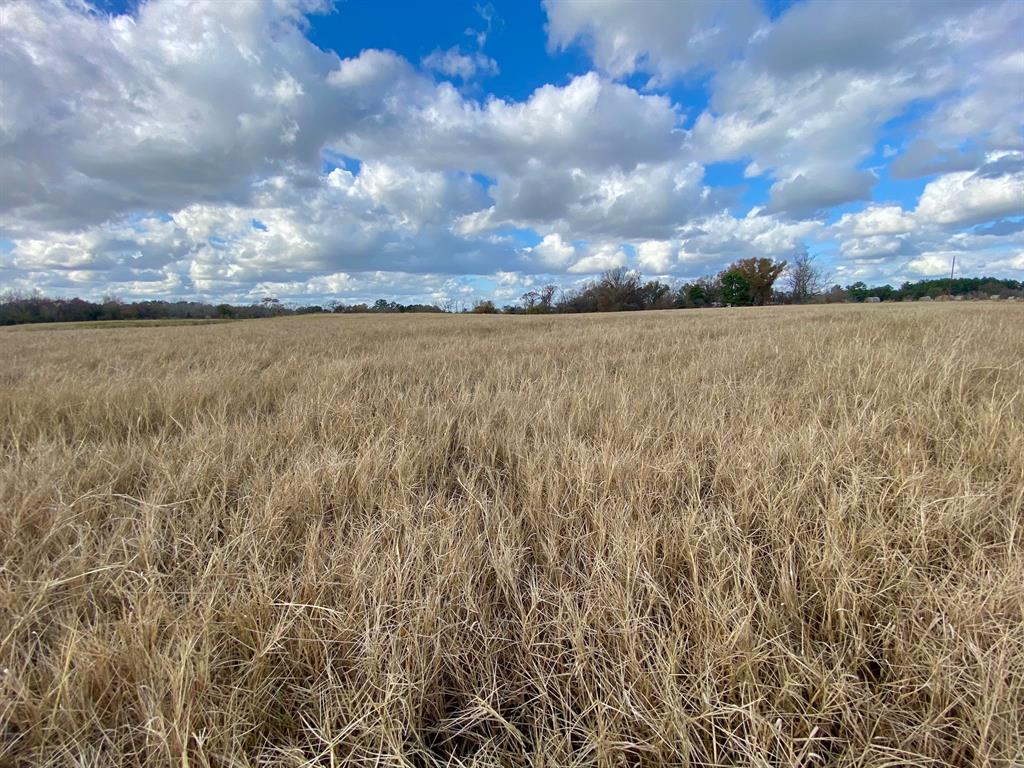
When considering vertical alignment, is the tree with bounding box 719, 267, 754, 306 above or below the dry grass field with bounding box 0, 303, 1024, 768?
above

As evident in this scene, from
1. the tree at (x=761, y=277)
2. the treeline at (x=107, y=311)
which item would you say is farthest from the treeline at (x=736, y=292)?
the treeline at (x=107, y=311)

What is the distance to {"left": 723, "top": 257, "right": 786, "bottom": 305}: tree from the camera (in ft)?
251

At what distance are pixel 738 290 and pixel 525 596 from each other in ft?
290

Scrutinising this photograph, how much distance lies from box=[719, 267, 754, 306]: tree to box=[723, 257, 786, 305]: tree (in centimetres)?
19

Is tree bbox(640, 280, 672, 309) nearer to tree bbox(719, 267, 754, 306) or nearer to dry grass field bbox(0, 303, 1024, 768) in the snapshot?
tree bbox(719, 267, 754, 306)

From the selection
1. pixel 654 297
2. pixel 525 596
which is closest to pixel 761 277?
pixel 654 297

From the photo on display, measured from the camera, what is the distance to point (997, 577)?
1304 mm

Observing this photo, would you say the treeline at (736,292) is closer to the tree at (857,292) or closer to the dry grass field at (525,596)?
the tree at (857,292)

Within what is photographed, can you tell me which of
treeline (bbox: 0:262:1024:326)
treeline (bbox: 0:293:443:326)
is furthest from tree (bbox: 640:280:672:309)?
treeline (bbox: 0:293:443:326)

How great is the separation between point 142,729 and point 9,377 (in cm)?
689

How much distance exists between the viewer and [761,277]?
7650 cm

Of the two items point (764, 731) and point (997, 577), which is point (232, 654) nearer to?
point (764, 731)

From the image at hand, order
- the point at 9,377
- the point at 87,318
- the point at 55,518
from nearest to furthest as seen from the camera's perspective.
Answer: the point at 55,518 < the point at 9,377 < the point at 87,318

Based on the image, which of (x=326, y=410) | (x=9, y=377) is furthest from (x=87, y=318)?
(x=326, y=410)
